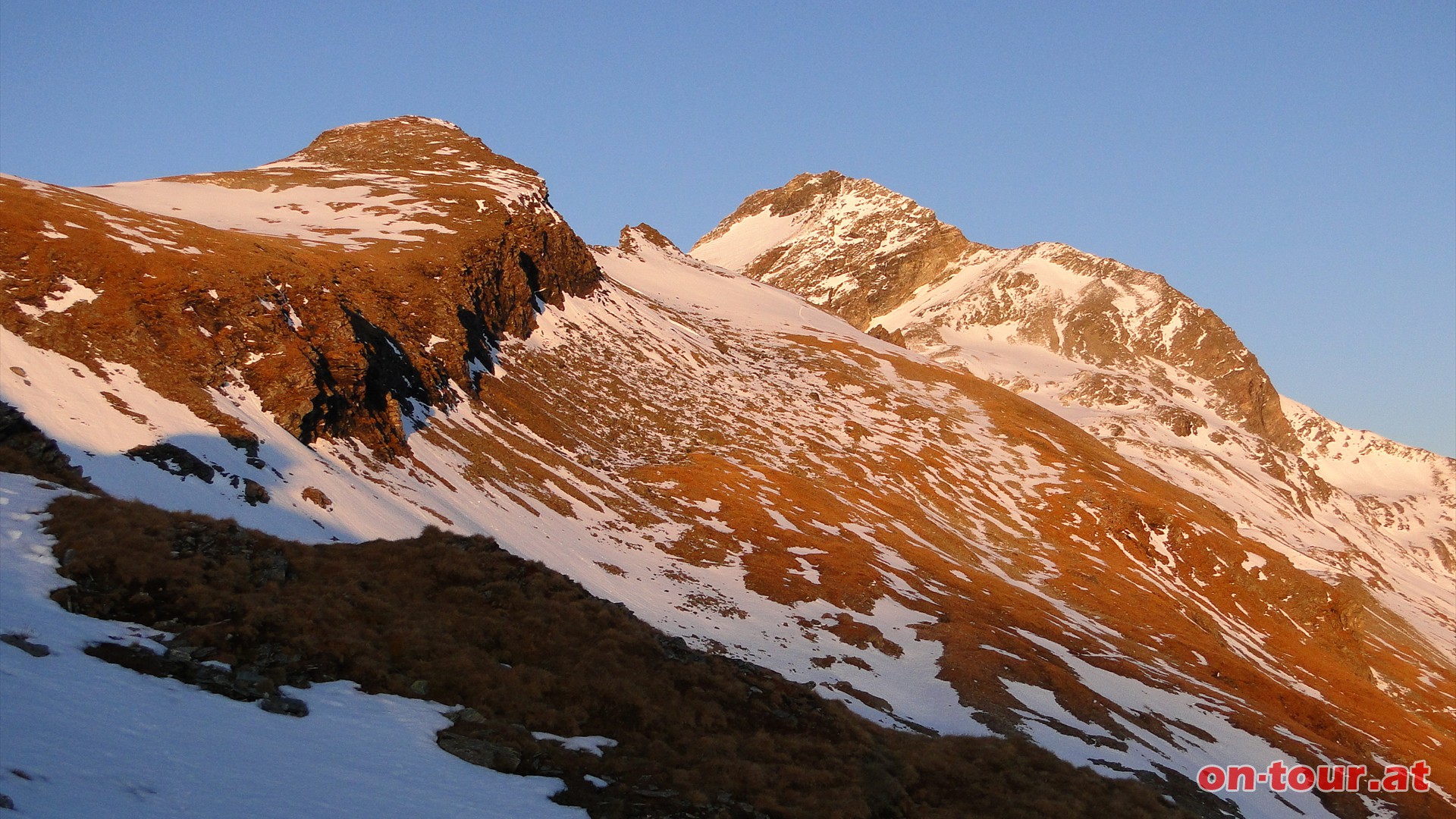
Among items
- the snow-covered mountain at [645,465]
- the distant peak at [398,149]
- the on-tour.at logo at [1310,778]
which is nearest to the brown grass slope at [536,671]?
the snow-covered mountain at [645,465]

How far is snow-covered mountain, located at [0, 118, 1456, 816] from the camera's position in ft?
153

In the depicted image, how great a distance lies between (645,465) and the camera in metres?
84.4

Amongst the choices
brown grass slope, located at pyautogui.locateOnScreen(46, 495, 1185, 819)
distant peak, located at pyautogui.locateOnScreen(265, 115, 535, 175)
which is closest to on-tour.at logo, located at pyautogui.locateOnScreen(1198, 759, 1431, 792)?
brown grass slope, located at pyautogui.locateOnScreen(46, 495, 1185, 819)

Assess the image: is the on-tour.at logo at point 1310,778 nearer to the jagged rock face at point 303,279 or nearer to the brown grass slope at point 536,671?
the brown grass slope at point 536,671

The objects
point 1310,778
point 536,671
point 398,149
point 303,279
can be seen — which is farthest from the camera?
point 398,149

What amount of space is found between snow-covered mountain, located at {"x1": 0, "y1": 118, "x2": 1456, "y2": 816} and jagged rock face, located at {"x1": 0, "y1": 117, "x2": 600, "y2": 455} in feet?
0.96

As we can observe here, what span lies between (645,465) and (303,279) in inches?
1284

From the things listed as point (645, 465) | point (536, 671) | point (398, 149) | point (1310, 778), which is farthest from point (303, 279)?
point (398, 149)

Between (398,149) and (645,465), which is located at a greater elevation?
(398,149)

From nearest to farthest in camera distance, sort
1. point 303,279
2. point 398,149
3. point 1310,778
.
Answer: point 1310,778 < point 303,279 < point 398,149

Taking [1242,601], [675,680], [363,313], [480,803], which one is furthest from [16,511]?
[1242,601]

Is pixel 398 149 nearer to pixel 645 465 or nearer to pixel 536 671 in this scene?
pixel 645 465

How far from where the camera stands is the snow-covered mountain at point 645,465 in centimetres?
4675

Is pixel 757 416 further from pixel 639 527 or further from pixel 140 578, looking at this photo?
pixel 140 578
